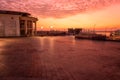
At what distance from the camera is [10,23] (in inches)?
1561

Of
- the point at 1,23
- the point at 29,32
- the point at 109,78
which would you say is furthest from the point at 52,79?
the point at 29,32

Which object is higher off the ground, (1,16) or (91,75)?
(1,16)

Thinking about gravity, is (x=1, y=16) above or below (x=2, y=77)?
above

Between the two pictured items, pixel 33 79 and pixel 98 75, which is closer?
pixel 33 79

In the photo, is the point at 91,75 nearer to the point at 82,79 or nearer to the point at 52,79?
the point at 82,79

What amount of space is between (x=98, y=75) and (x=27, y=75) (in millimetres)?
2558

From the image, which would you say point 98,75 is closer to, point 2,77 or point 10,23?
point 2,77

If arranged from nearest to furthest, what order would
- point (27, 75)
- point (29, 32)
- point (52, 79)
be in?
point (52, 79) < point (27, 75) < point (29, 32)

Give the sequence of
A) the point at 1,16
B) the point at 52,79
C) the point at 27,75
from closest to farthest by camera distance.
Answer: the point at 52,79 → the point at 27,75 → the point at 1,16

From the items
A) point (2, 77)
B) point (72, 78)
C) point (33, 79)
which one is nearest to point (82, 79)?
point (72, 78)

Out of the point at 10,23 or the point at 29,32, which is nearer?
the point at 10,23

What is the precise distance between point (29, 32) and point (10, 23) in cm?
794

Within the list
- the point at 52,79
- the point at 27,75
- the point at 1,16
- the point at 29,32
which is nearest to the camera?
the point at 52,79

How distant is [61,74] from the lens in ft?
19.3
